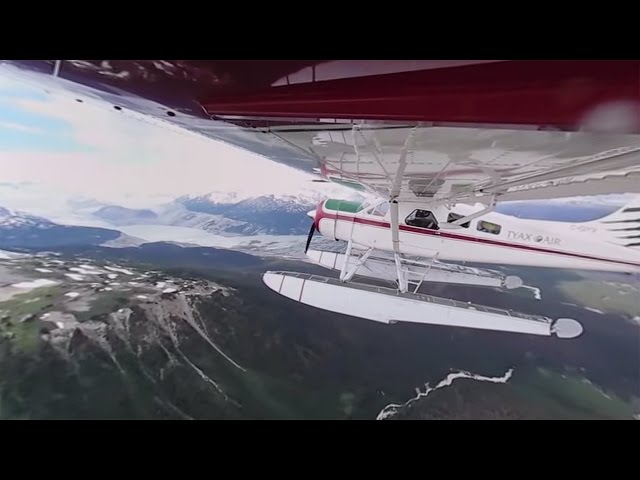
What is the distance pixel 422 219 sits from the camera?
1.98m

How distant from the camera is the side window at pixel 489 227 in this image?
1.95m

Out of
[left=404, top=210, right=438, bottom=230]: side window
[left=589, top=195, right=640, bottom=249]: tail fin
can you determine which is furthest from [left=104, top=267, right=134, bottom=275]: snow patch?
[left=589, top=195, right=640, bottom=249]: tail fin

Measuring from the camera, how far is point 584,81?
0.47m

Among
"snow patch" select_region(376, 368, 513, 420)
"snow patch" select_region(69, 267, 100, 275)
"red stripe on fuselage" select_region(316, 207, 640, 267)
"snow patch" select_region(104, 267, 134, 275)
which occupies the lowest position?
"snow patch" select_region(376, 368, 513, 420)

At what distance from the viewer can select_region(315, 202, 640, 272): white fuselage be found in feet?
5.74

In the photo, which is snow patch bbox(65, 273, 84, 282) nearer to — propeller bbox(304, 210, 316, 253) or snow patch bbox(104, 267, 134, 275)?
snow patch bbox(104, 267, 134, 275)

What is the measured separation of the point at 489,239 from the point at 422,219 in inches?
14.4

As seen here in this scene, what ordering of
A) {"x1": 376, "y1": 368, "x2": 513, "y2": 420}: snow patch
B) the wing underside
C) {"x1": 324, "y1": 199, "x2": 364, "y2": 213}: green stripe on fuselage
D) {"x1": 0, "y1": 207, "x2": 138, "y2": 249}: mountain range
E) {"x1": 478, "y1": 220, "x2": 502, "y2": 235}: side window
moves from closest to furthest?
1. the wing underside
2. {"x1": 376, "y1": 368, "x2": 513, "y2": 420}: snow patch
3. {"x1": 0, "y1": 207, "x2": 138, "y2": 249}: mountain range
4. {"x1": 478, "y1": 220, "x2": 502, "y2": 235}: side window
5. {"x1": 324, "y1": 199, "x2": 364, "y2": 213}: green stripe on fuselage

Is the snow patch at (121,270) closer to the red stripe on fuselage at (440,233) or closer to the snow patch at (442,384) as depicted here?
the red stripe on fuselage at (440,233)

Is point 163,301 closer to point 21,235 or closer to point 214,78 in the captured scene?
point 21,235

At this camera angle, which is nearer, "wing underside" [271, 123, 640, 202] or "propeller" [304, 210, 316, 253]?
"wing underside" [271, 123, 640, 202]

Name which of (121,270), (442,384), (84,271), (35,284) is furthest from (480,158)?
(35,284)

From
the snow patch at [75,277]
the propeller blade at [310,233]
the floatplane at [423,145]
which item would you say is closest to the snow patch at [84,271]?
the snow patch at [75,277]
